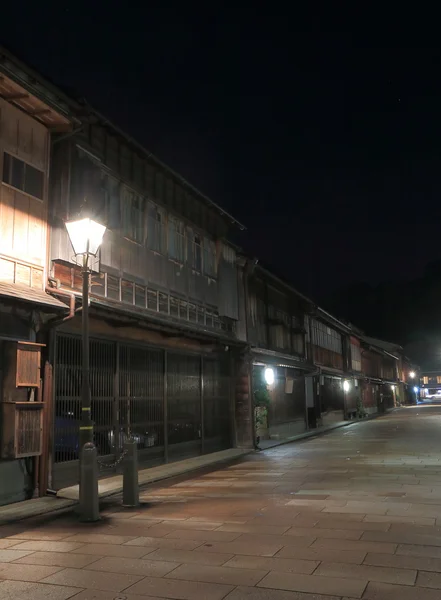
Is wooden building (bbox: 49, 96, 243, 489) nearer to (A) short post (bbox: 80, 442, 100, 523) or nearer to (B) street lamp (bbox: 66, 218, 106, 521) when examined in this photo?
(B) street lamp (bbox: 66, 218, 106, 521)

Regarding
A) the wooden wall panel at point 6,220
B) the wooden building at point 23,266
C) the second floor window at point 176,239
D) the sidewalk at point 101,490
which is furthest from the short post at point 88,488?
the second floor window at point 176,239

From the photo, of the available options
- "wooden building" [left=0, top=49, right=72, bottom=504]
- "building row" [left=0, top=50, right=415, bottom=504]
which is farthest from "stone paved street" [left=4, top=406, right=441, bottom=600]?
"building row" [left=0, top=50, right=415, bottom=504]

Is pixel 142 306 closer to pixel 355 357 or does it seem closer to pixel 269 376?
pixel 269 376

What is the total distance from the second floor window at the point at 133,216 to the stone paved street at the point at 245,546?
6719 millimetres

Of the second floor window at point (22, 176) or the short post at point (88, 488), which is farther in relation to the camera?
the second floor window at point (22, 176)

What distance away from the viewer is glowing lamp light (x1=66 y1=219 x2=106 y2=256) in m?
9.49

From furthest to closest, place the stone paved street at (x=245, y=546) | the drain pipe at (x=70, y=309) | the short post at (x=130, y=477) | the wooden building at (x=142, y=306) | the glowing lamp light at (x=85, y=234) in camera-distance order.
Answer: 1. the wooden building at (x=142, y=306)
2. the drain pipe at (x=70, y=309)
3. the short post at (x=130, y=477)
4. the glowing lamp light at (x=85, y=234)
5. the stone paved street at (x=245, y=546)

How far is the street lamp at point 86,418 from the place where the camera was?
8.64 meters

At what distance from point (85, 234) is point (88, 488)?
414cm

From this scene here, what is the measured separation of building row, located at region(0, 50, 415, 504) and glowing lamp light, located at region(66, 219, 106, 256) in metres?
1.54

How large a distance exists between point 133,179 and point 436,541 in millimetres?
11857

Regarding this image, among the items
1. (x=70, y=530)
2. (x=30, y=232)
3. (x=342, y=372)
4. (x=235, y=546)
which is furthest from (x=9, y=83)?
(x=342, y=372)

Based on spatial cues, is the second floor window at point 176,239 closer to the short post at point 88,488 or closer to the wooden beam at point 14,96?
the wooden beam at point 14,96

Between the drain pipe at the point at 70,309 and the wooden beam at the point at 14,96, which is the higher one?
the wooden beam at the point at 14,96
